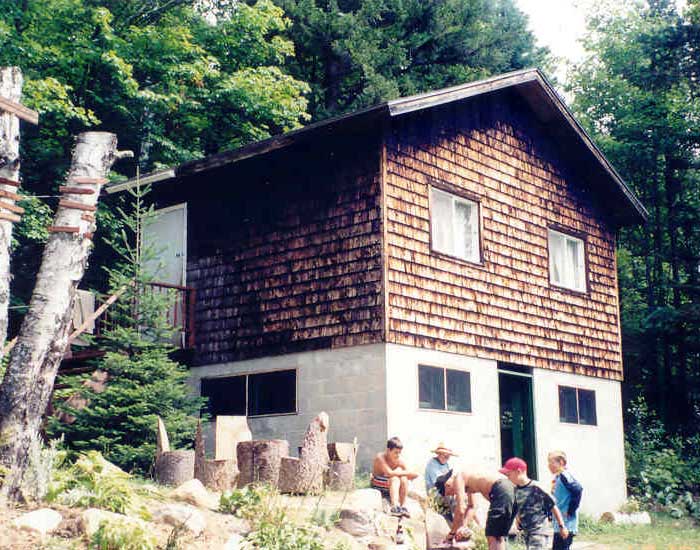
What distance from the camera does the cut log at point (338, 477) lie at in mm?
13367

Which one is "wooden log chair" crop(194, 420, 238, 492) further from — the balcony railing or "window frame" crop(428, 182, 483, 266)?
"window frame" crop(428, 182, 483, 266)

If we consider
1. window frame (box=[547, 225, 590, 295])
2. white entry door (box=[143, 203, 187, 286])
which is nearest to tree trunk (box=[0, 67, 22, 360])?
white entry door (box=[143, 203, 187, 286])

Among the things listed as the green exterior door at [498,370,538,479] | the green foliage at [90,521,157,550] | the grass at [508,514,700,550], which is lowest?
the grass at [508,514,700,550]

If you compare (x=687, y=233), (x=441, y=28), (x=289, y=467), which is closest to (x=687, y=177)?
(x=687, y=233)

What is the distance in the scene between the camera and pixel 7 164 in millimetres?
9727

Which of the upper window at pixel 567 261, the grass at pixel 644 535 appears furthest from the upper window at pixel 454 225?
the grass at pixel 644 535

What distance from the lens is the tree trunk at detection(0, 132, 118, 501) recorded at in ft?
31.0

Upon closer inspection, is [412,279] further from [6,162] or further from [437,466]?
[6,162]

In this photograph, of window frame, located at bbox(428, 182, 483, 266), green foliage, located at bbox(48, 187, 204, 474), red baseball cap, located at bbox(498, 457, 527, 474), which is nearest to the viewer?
red baseball cap, located at bbox(498, 457, 527, 474)

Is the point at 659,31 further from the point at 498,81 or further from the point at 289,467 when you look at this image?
the point at 289,467

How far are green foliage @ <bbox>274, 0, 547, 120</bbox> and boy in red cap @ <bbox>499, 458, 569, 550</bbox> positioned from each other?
2139 centimetres

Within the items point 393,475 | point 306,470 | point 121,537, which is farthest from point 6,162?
point 393,475

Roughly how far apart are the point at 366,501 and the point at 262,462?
1769 millimetres

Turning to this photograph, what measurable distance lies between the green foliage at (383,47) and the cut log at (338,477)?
61.8 ft
